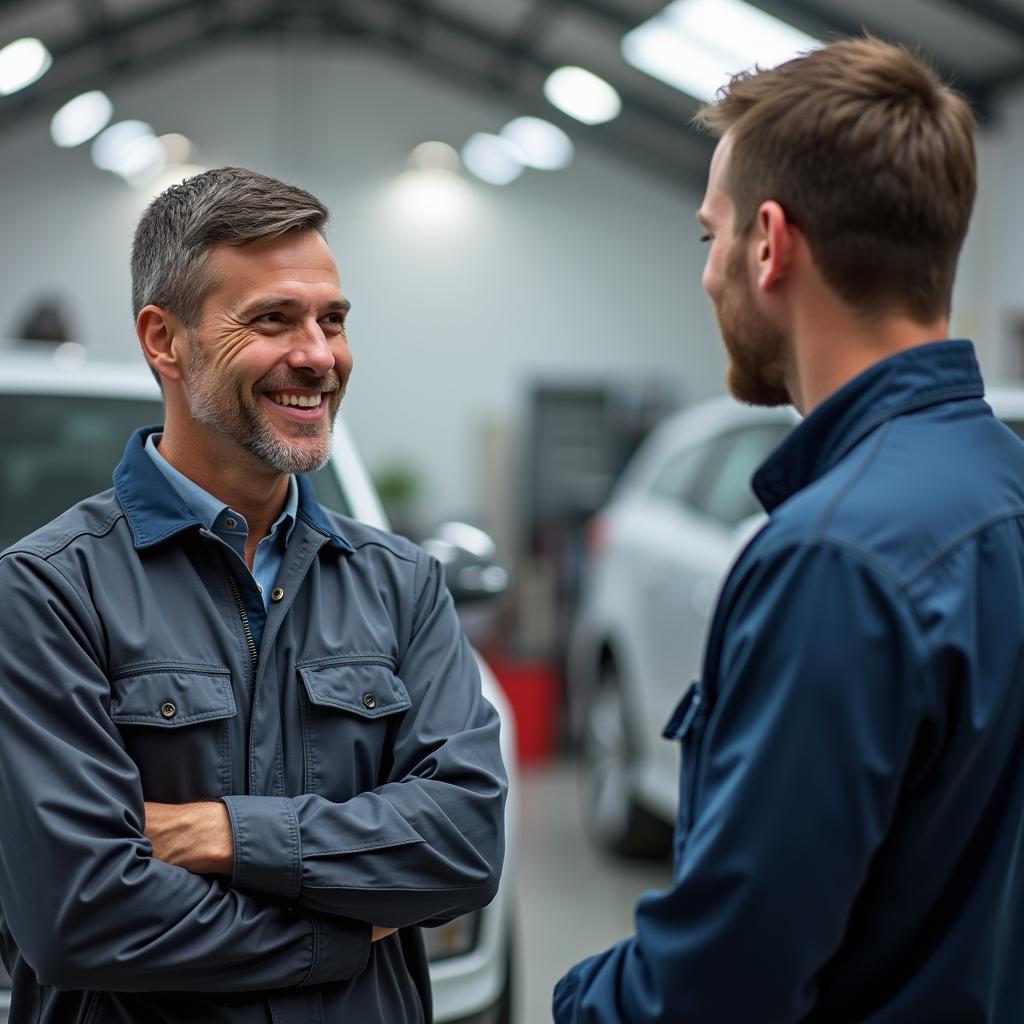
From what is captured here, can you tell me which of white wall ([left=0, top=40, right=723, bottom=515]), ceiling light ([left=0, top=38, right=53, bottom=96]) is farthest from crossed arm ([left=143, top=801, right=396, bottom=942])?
white wall ([left=0, top=40, right=723, bottom=515])

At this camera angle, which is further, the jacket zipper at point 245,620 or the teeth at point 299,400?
the teeth at point 299,400

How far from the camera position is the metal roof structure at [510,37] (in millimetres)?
7777

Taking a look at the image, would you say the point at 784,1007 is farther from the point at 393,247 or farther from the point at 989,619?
the point at 393,247

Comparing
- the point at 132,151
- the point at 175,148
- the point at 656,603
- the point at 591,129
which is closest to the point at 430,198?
the point at 591,129

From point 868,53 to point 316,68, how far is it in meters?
11.1

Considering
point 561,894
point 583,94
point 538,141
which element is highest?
point 583,94

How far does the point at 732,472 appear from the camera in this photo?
4547mm

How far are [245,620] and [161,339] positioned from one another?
1.26ft

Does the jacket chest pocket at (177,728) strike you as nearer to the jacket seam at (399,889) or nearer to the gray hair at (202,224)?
the jacket seam at (399,889)

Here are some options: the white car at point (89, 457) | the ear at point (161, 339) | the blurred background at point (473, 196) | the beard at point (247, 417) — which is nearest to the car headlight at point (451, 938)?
the white car at point (89, 457)

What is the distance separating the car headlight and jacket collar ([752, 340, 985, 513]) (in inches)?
53.5

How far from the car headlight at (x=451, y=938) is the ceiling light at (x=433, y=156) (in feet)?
30.7

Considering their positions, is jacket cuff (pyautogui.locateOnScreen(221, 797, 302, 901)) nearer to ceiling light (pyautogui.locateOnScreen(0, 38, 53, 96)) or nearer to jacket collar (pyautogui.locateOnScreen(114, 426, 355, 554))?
jacket collar (pyautogui.locateOnScreen(114, 426, 355, 554))

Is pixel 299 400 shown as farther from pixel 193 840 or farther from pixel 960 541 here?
pixel 960 541
